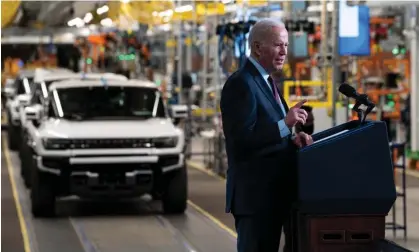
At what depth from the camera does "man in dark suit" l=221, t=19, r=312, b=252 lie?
17.0 feet

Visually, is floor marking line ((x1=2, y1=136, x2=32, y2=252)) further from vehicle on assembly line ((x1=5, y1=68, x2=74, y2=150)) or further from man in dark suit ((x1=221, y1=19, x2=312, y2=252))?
man in dark suit ((x1=221, y1=19, x2=312, y2=252))

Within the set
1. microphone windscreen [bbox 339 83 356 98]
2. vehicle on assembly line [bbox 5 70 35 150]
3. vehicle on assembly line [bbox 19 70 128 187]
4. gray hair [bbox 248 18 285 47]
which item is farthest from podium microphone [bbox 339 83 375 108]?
vehicle on assembly line [bbox 5 70 35 150]

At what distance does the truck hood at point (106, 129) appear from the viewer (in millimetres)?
14055

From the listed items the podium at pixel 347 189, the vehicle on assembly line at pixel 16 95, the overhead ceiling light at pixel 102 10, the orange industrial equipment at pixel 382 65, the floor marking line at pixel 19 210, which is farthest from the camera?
the overhead ceiling light at pixel 102 10

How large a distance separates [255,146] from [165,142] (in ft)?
29.7

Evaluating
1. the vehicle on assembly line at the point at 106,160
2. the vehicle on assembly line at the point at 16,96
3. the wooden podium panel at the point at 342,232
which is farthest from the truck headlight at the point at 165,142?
the vehicle on assembly line at the point at 16,96

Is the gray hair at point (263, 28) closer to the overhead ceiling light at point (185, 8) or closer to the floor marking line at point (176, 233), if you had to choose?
the floor marking line at point (176, 233)

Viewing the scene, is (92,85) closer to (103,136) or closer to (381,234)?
(103,136)

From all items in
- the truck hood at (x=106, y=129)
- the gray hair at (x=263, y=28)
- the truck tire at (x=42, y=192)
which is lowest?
the truck tire at (x=42, y=192)

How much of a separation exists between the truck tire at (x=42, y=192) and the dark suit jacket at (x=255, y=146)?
349 inches

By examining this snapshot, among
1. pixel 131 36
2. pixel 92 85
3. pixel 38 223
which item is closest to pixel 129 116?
pixel 92 85

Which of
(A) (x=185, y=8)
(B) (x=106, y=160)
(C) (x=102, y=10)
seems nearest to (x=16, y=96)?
(C) (x=102, y=10)

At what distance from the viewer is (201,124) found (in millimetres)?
27031

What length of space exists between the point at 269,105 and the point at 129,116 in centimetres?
986
